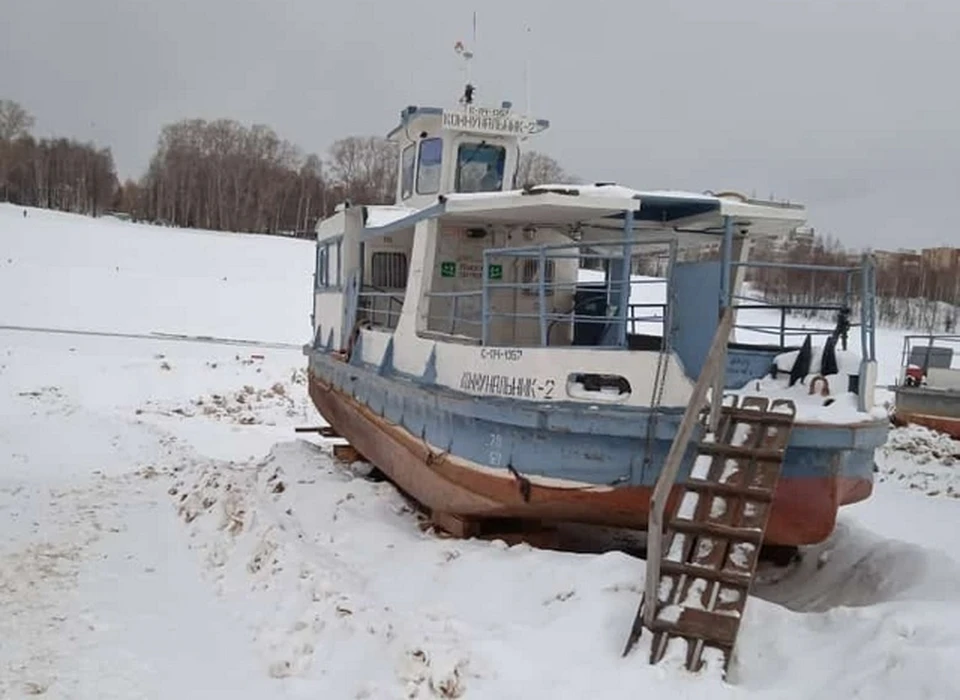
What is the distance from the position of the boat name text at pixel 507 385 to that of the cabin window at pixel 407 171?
5.31 m

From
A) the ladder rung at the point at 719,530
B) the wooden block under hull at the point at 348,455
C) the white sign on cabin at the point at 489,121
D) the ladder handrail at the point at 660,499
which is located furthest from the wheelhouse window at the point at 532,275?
the ladder rung at the point at 719,530

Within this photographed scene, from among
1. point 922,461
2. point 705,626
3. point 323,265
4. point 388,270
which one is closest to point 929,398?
point 922,461

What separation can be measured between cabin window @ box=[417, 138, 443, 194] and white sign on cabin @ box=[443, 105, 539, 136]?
414mm

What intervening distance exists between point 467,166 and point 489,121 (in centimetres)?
62

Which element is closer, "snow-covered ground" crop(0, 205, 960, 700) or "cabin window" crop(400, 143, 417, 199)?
"snow-covered ground" crop(0, 205, 960, 700)

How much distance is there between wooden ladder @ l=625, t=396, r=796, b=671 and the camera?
4.69m

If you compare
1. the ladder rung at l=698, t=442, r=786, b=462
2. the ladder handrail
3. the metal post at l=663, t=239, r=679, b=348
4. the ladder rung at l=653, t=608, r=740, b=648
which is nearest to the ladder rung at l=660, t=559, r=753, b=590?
the ladder handrail

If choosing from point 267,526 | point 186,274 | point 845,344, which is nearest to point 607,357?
point 845,344

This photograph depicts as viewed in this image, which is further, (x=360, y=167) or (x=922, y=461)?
(x=360, y=167)

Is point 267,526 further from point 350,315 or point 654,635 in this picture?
point 654,635

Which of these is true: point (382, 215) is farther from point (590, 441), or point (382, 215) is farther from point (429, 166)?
point (590, 441)

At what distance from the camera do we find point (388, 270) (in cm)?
1059

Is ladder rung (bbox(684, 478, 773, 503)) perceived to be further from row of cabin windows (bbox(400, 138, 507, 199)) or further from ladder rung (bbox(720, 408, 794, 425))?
row of cabin windows (bbox(400, 138, 507, 199))

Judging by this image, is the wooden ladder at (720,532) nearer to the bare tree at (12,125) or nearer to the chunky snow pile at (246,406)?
the chunky snow pile at (246,406)
